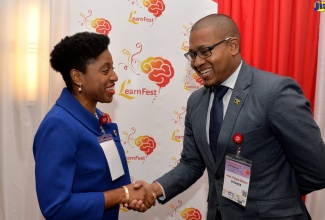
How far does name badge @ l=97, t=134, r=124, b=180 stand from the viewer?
1739mm

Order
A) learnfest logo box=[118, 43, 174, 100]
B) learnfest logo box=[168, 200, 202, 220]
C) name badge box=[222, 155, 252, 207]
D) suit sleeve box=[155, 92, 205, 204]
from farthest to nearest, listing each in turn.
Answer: learnfest logo box=[168, 200, 202, 220] < learnfest logo box=[118, 43, 174, 100] < suit sleeve box=[155, 92, 205, 204] < name badge box=[222, 155, 252, 207]

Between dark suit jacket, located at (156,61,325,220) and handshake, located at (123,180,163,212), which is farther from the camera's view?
handshake, located at (123,180,163,212)

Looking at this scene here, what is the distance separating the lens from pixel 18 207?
107 inches

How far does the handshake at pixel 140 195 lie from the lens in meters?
1.82

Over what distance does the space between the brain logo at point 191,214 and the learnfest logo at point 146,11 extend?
1640mm

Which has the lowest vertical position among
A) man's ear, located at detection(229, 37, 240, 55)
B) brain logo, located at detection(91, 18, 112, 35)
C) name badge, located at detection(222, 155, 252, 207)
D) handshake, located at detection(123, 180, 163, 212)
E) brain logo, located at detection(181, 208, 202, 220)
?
brain logo, located at detection(181, 208, 202, 220)

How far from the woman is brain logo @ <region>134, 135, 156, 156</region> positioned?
0.96 metres

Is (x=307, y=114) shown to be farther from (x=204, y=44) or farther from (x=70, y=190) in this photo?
(x=70, y=190)

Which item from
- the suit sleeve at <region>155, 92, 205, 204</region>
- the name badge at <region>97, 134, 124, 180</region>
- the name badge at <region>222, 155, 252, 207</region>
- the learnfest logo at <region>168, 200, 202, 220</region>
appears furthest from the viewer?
the learnfest logo at <region>168, 200, 202, 220</region>

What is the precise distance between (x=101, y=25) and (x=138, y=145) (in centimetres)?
103

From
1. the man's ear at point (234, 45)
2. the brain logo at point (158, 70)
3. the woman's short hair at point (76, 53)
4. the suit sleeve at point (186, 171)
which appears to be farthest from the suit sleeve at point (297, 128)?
the brain logo at point (158, 70)

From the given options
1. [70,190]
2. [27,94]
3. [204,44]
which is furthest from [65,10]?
[70,190]

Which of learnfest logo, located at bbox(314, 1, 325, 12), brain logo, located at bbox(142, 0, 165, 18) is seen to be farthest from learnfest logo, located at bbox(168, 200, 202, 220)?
learnfest logo, located at bbox(314, 1, 325, 12)

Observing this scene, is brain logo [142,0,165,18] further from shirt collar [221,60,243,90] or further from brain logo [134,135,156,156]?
shirt collar [221,60,243,90]
